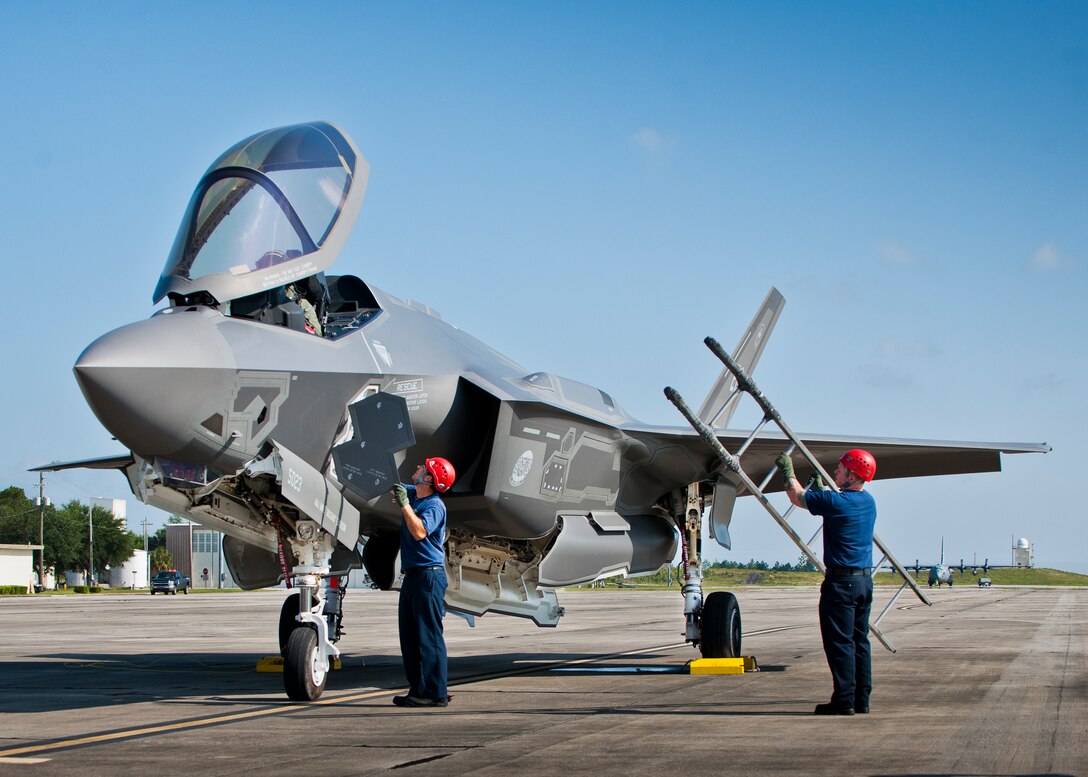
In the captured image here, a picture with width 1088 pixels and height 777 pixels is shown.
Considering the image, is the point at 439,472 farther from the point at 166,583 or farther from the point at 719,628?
the point at 166,583

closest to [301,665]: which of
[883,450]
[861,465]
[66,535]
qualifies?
[861,465]

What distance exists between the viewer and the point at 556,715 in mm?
8086

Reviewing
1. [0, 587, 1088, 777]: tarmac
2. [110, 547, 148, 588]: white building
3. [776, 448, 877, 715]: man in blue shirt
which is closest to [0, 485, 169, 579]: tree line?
[110, 547, 148, 588]: white building

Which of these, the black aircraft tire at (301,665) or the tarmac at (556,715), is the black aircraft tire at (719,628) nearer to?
the tarmac at (556,715)

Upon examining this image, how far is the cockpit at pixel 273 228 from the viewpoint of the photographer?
8.56 metres

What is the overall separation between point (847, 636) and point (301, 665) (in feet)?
13.4

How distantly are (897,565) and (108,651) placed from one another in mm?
11592

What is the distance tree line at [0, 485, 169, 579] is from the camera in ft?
316

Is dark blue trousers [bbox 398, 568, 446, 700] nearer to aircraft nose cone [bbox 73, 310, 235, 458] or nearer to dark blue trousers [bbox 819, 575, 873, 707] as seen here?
aircraft nose cone [bbox 73, 310, 235, 458]

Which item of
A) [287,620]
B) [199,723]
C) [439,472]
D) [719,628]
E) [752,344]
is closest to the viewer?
[199,723]

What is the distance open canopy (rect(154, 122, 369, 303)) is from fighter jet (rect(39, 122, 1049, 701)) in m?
0.01

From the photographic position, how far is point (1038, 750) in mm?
6113

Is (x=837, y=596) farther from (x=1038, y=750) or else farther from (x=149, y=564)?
(x=149, y=564)

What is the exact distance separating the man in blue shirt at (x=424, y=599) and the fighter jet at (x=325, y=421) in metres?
0.66
